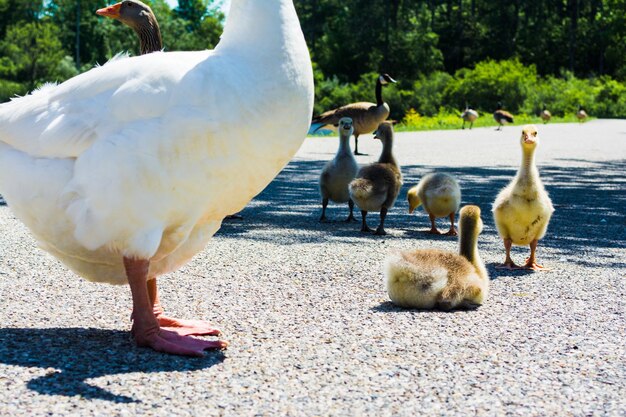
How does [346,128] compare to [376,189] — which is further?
[346,128]

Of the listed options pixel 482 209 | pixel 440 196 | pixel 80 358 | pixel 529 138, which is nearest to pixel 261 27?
pixel 80 358

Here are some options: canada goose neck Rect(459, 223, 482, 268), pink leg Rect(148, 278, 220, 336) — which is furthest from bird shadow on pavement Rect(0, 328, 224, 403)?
canada goose neck Rect(459, 223, 482, 268)

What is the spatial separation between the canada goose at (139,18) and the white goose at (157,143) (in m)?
3.81

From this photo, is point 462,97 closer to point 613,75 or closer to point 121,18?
point 613,75

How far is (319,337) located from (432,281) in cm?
94

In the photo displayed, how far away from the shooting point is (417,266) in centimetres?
473

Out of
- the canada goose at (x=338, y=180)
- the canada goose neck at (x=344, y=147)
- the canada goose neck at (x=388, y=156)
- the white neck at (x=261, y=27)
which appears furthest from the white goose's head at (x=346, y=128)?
the white neck at (x=261, y=27)

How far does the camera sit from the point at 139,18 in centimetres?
745

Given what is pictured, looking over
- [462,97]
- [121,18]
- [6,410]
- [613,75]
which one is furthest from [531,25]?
[6,410]

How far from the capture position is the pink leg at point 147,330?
3.62m

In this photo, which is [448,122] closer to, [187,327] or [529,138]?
[529,138]

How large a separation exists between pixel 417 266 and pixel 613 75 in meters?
63.0

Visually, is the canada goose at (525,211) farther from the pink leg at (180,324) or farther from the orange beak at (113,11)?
the orange beak at (113,11)

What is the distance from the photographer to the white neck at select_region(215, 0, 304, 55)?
11.8 ft
